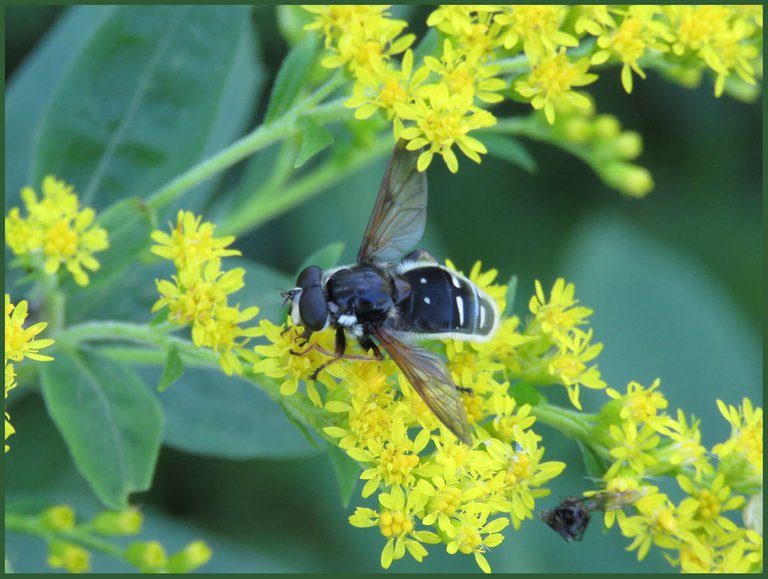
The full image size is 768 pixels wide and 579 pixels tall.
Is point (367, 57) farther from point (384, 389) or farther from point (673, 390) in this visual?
point (673, 390)

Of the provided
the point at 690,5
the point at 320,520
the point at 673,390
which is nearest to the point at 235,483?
the point at 320,520

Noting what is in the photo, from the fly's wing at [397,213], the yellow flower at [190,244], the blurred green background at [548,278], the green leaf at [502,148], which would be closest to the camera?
the yellow flower at [190,244]

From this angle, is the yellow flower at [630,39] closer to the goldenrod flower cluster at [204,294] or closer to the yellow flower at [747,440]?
the yellow flower at [747,440]

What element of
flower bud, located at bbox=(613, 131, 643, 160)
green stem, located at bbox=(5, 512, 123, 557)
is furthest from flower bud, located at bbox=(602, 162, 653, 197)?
green stem, located at bbox=(5, 512, 123, 557)

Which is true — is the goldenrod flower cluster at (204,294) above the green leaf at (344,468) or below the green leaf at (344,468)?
above

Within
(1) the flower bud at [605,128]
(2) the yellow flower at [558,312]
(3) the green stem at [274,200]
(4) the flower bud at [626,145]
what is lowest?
(3) the green stem at [274,200]

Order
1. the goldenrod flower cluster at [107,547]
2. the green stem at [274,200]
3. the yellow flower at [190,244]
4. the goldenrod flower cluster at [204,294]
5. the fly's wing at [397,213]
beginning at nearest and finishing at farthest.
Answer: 1. the goldenrod flower cluster at [204,294]
2. the yellow flower at [190,244]
3. the fly's wing at [397,213]
4. the goldenrod flower cluster at [107,547]
5. the green stem at [274,200]

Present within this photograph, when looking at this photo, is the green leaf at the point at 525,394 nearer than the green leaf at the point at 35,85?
Yes

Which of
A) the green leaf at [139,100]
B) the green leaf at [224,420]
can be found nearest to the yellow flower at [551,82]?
the green leaf at [139,100]
